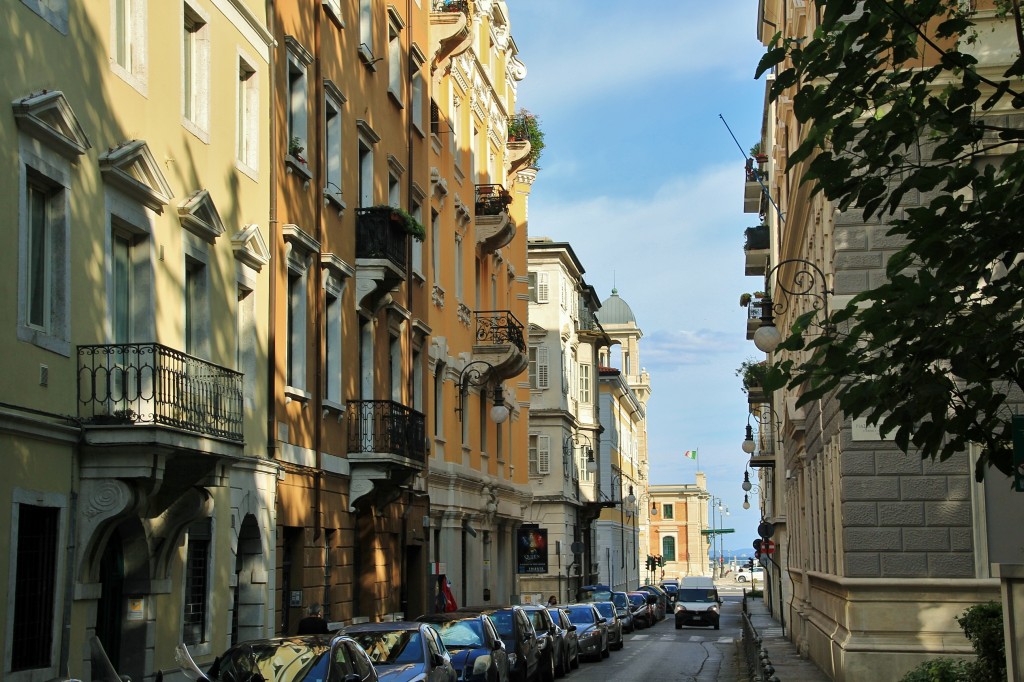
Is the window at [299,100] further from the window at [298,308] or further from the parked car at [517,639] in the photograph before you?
the parked car at [517,639]

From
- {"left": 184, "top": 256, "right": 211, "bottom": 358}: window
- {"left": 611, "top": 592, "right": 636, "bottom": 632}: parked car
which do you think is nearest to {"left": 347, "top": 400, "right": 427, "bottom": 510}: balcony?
{"left": 184, "top": 256, "right": 211, "bottom": 358}: window

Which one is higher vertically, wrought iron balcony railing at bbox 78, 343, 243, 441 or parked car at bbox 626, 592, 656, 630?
wrought iron balcony railing at bbox 78, 343, 243, 441

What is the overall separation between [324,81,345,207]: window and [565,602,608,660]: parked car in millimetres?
13846

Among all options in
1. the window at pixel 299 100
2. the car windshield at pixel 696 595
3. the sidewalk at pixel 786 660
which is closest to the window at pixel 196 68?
the window at pixel 299 100

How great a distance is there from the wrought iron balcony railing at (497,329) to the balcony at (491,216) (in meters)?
2.10

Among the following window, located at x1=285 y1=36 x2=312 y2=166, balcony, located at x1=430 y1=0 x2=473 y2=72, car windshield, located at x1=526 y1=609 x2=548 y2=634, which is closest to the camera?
window, located at x1=285 y1=36 x2=312 y2=166

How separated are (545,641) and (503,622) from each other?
9.34 ft

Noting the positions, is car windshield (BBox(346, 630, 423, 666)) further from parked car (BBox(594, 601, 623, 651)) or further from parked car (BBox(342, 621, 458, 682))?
parked car (BBox(594, 601, 623, 651))

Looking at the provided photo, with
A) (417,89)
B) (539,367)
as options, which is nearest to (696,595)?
(539,367)

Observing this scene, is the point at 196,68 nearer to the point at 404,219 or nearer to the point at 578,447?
the point at 404,219

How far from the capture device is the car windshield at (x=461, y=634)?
842 inches

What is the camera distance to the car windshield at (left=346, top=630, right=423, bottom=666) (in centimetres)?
1689

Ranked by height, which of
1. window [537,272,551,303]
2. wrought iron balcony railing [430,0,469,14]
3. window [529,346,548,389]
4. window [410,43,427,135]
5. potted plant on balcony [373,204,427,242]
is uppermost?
wrought iron balcony railing [430,0,469,14]

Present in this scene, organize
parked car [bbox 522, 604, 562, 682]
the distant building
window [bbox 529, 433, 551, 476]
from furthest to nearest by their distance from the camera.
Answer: the distant building, window [bbox 529, 433, 551, 476], parked car [bbox 522, 604, 562, 682]
